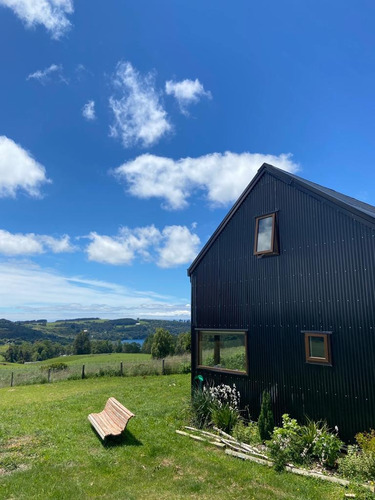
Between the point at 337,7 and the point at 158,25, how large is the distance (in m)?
5.75

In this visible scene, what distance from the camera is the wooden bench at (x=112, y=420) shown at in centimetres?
736

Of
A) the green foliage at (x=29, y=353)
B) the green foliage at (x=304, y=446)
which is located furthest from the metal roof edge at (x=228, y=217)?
the green foliage at (x=29, y=353)

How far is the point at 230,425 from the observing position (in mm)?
8109

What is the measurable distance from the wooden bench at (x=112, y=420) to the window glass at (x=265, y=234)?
18.4 ft

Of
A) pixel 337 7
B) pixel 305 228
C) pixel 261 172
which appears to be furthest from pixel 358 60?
pixel 305 228

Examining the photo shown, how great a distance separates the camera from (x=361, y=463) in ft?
18.0

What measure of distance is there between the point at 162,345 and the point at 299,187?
27350 millimetres

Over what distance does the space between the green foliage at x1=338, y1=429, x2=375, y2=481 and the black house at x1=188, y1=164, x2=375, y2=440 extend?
2.31ft

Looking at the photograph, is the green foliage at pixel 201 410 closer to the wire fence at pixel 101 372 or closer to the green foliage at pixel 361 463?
the green foliage at pixel 361 463

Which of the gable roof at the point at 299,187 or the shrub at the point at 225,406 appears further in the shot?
the shrub at the point at 225,406

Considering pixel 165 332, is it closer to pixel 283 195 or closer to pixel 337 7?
pixel 283 195

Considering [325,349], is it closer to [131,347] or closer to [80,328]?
[131,347]

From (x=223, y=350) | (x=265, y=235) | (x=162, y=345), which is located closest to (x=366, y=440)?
(x=223, y=350)

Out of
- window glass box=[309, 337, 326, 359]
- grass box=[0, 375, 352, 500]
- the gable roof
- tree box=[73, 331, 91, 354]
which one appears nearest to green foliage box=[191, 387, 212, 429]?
grass box=[0, 375, 352, 500]
